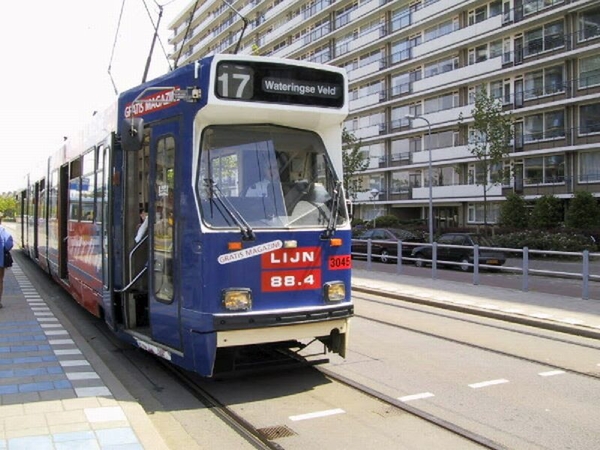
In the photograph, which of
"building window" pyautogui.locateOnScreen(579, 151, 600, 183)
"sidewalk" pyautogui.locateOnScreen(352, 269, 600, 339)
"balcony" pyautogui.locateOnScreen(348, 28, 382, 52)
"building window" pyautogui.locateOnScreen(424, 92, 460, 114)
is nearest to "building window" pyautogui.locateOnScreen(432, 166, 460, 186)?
"building window" pyautogui.locateOnScreen(424, 92, 460, 114)

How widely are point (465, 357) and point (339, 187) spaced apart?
303 cm

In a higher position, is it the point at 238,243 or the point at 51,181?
the point at 51,181

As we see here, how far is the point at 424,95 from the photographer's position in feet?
169

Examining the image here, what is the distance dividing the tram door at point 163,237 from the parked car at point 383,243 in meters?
15.8

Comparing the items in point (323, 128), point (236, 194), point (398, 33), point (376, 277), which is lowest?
point (376, 277)

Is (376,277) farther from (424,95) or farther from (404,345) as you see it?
(424,95)

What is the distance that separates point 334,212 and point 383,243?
16385 mm

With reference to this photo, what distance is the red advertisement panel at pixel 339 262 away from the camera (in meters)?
6.18

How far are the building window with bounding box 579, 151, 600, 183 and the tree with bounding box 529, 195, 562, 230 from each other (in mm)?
3053

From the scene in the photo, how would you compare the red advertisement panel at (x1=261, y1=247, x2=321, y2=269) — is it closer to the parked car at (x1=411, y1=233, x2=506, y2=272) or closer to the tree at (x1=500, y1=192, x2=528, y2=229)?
the parked car at (x1=411, y1=233, x2=506, y2=272)

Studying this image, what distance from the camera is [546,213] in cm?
3709

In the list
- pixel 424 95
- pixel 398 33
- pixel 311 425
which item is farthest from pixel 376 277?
pixel 398 33

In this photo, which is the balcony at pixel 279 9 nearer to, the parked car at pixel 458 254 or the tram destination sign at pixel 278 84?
the parked car at pixel 458 254

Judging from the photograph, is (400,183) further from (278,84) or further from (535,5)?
(278,84)
